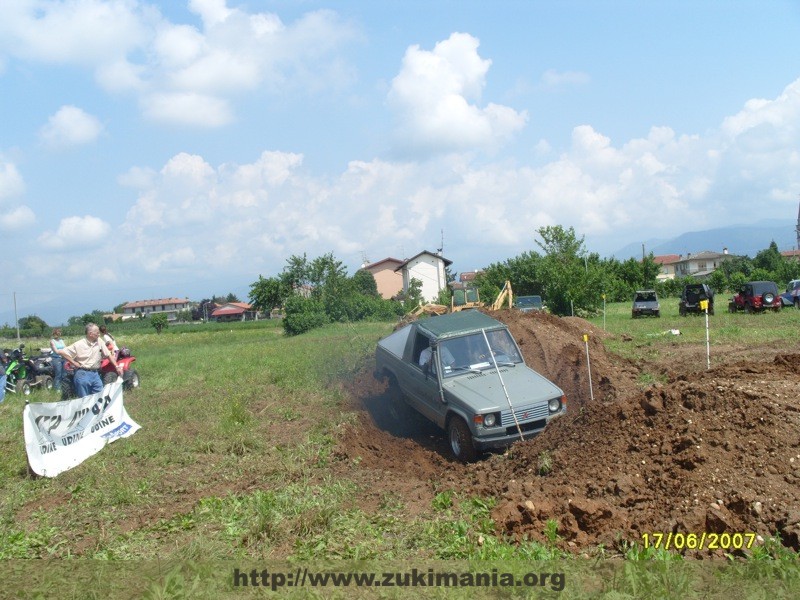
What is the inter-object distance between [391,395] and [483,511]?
5.99 meters

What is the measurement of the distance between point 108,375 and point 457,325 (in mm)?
8791

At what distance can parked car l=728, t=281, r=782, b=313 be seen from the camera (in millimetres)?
31609

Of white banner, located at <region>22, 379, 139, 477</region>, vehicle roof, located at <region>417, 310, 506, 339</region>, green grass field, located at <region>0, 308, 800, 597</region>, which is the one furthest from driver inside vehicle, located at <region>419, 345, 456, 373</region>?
white banner, located at <region>22, 379, 139, 477</region>

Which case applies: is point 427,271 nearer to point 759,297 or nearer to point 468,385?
point 759,297

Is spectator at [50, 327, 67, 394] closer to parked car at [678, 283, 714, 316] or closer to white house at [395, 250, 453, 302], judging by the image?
parked car at [678, 283, 714, 316]

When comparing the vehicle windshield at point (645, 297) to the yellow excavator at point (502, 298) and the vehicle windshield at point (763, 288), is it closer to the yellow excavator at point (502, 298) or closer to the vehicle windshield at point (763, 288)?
the vehicle windshield at point (763, 288)

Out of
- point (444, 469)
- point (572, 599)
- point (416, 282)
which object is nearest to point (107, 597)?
point (572, 599)

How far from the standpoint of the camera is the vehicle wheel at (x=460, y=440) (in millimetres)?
8891

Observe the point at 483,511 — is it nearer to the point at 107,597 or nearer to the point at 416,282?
the point at 107,597

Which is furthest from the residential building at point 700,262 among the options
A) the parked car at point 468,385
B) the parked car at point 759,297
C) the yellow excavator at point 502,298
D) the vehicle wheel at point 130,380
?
the parked car at point 468,385

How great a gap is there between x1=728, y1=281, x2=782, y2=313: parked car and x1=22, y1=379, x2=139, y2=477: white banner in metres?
29.7

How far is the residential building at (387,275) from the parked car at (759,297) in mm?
70565
